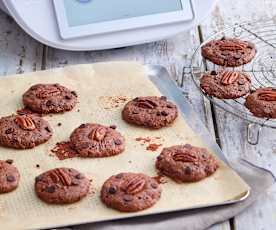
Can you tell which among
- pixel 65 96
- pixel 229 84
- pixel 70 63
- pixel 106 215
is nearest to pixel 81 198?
pixel 106 215

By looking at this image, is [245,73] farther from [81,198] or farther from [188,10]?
[81,198]

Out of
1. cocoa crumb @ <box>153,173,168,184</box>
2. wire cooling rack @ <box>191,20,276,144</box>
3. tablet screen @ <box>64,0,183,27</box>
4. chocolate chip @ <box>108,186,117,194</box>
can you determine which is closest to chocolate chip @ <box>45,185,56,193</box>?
chocolate chip @ <box>108,186,117,194</box>

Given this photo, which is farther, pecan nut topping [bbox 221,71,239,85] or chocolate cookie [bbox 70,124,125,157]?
pecan nut topping [bbox 221,71,239,85]

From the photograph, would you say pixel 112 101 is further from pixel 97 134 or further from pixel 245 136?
pixel 245 136

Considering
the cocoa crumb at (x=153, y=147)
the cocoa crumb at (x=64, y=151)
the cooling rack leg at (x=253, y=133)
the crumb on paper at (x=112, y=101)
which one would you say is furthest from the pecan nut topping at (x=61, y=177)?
the cooling rack leg at (x=253, y=133)

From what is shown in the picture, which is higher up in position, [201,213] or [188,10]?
[188,10]

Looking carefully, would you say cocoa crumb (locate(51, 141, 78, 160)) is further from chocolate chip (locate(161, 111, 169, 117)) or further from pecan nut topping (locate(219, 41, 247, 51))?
pecan nut topping (locate(219, 41, 247, 51))
